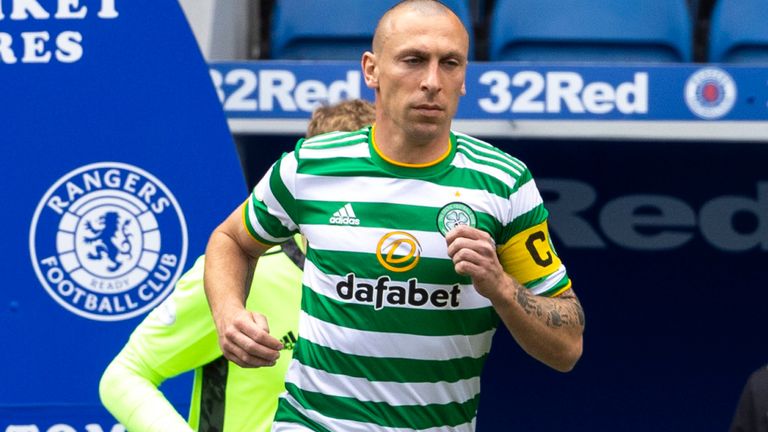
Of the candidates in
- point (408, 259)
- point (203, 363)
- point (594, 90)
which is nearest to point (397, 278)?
point (408, 259)

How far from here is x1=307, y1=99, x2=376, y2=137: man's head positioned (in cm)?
291

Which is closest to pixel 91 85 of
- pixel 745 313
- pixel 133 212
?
pixel 133 212

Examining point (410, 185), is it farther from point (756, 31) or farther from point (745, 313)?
point (745, 313)

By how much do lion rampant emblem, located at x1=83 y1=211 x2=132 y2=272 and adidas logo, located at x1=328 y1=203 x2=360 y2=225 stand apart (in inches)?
50.5

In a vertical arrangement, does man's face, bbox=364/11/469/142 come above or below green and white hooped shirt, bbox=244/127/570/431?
above

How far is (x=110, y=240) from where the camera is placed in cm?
370

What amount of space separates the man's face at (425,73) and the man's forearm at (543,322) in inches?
12.6

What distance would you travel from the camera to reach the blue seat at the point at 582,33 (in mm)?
4730

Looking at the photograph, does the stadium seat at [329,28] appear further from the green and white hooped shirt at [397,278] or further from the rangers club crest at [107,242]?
the green and white hooped shirt at [397,278]

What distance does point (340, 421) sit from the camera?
100 inches

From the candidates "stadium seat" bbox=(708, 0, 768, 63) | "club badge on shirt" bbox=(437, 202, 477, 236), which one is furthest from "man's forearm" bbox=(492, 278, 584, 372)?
"stadium seat" bbox=(708, 0, 768, 63)

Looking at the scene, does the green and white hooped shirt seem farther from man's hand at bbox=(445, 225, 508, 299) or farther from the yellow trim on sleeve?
man's hand at bbox=(445, 225, 508, 299)

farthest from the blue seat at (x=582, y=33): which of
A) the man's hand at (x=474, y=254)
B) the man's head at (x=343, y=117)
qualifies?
the man's hand at (x=474, y=254)

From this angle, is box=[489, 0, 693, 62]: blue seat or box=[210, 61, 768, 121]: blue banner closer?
box=[210, 61, 768, 121]: blue banner
